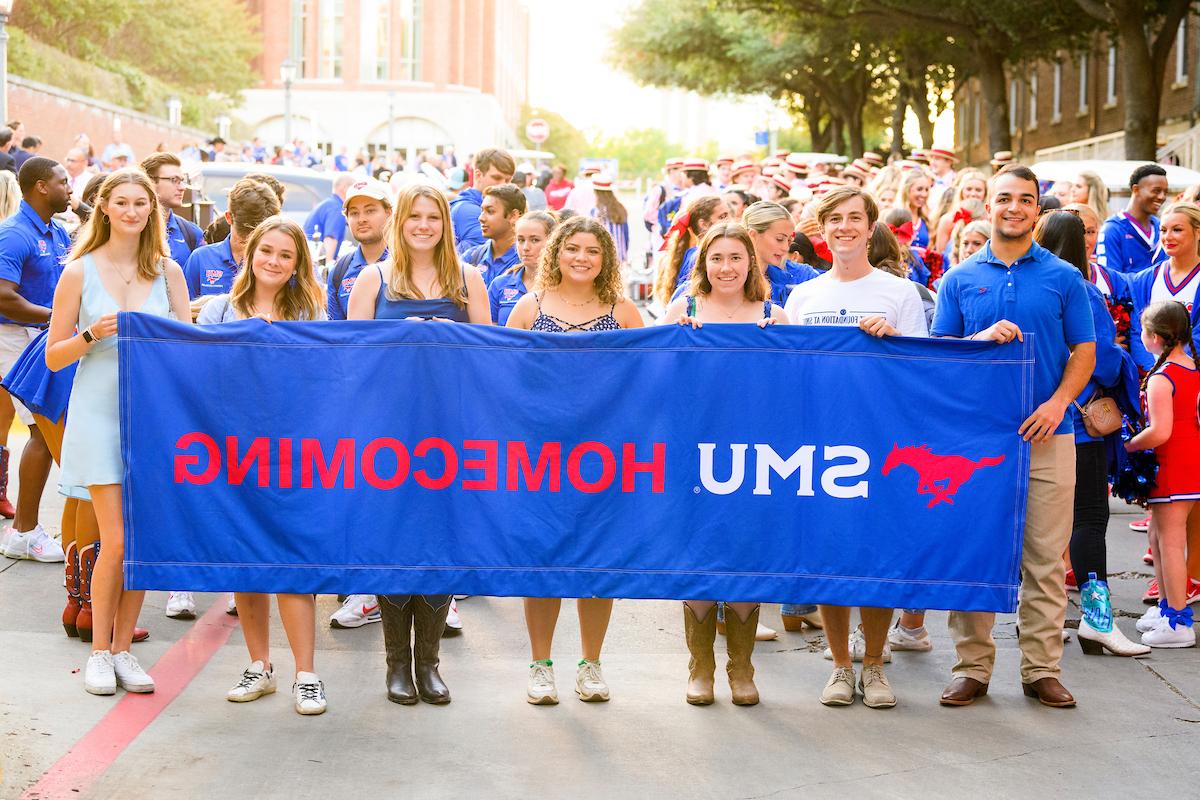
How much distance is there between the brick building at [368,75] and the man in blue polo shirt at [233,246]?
7170cm

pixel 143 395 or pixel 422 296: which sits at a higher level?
pixel 422 296

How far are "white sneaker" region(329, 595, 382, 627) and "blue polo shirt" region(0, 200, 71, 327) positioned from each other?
223 centimetres

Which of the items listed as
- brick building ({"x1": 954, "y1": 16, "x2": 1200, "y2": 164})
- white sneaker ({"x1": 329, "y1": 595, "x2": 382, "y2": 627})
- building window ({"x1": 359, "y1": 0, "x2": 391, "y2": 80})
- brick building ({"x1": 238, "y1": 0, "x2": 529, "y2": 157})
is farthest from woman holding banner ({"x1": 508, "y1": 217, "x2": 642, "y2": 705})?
building window ({"x1": 359, "y1": 0, "x2": 391, "y2": 80})

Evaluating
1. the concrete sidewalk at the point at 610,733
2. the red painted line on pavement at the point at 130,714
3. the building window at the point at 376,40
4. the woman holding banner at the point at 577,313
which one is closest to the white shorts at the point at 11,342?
the concrete sidewalk at the point at 610,733

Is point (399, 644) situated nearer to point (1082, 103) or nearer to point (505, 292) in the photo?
point (505, 292)

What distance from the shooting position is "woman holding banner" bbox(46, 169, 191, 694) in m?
5.89

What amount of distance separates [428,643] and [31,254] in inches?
137

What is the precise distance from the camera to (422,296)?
6.24 m

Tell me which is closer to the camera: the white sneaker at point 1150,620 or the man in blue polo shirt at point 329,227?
the white sneaker at point 1150,620

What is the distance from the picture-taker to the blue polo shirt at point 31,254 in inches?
311

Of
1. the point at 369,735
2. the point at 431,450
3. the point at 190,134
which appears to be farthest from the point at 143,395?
the point at 190,134

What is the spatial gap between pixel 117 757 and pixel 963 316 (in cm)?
361

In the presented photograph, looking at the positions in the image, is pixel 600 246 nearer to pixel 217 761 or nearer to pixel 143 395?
pixel 143 395

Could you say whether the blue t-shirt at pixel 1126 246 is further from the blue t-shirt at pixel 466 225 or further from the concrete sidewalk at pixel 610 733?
the blue t-shirt at pixel 466 225
